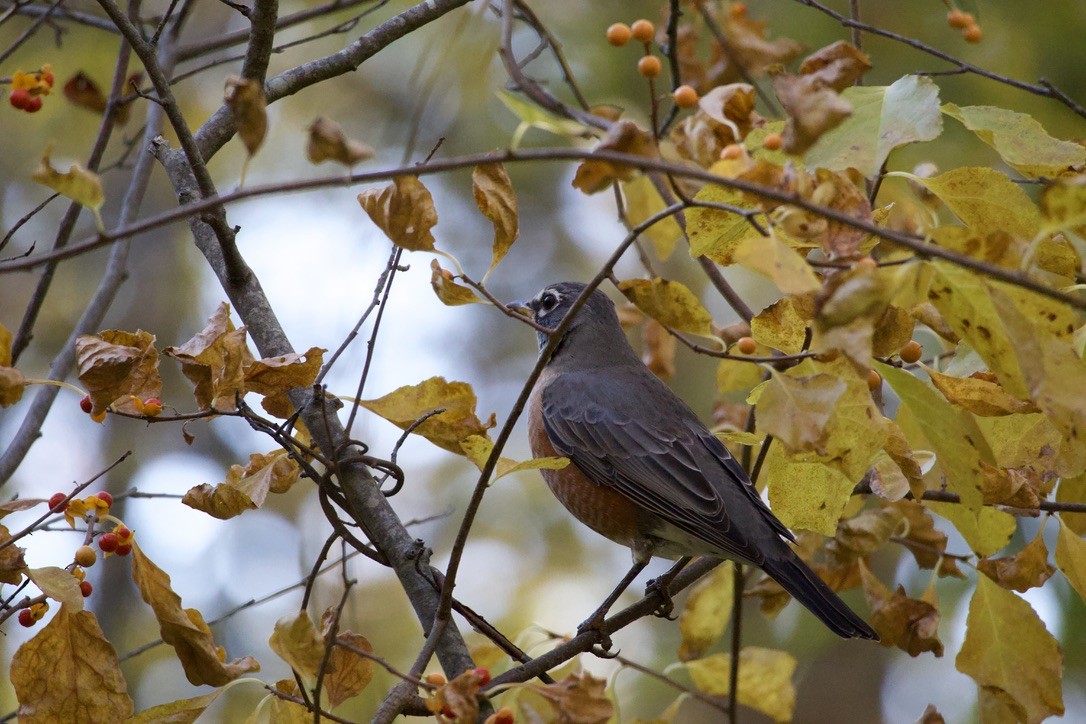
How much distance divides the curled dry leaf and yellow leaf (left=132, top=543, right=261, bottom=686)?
3.27 ft

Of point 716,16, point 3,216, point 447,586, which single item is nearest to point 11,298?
point 3,216

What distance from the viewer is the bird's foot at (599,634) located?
2617 millimetres

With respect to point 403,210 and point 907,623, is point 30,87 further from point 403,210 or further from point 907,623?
point 907,623

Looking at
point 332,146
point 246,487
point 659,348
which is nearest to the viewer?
point 332,146

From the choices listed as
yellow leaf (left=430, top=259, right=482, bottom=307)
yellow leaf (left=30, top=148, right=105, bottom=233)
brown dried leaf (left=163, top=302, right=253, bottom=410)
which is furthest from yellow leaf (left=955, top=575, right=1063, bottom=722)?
yellow leaf (left=30, top=148, right=105, bottom=233)

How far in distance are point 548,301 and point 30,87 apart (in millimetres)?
2553

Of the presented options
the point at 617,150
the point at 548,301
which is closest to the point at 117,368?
the point at 617,150

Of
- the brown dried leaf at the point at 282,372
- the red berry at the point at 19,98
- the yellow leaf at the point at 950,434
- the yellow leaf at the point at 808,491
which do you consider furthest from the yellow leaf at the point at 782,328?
the red berry at the point at 19,98

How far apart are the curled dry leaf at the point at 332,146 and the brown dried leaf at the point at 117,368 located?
76 centimetres

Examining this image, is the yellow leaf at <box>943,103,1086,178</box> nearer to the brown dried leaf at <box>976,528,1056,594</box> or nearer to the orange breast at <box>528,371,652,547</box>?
the brown dried leaf at <box>976,528,1056,594</box>

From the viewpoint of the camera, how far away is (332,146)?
1426 mm

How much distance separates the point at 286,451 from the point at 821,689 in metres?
5.21

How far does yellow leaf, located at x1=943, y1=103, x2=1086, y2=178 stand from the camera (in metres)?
2.01

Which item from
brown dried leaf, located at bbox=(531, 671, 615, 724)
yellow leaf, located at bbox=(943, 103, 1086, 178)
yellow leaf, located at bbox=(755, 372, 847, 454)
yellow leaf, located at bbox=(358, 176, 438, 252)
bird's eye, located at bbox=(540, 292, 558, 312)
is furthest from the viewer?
bird's eye, located at bbox=(540, 292, 558, 312)
